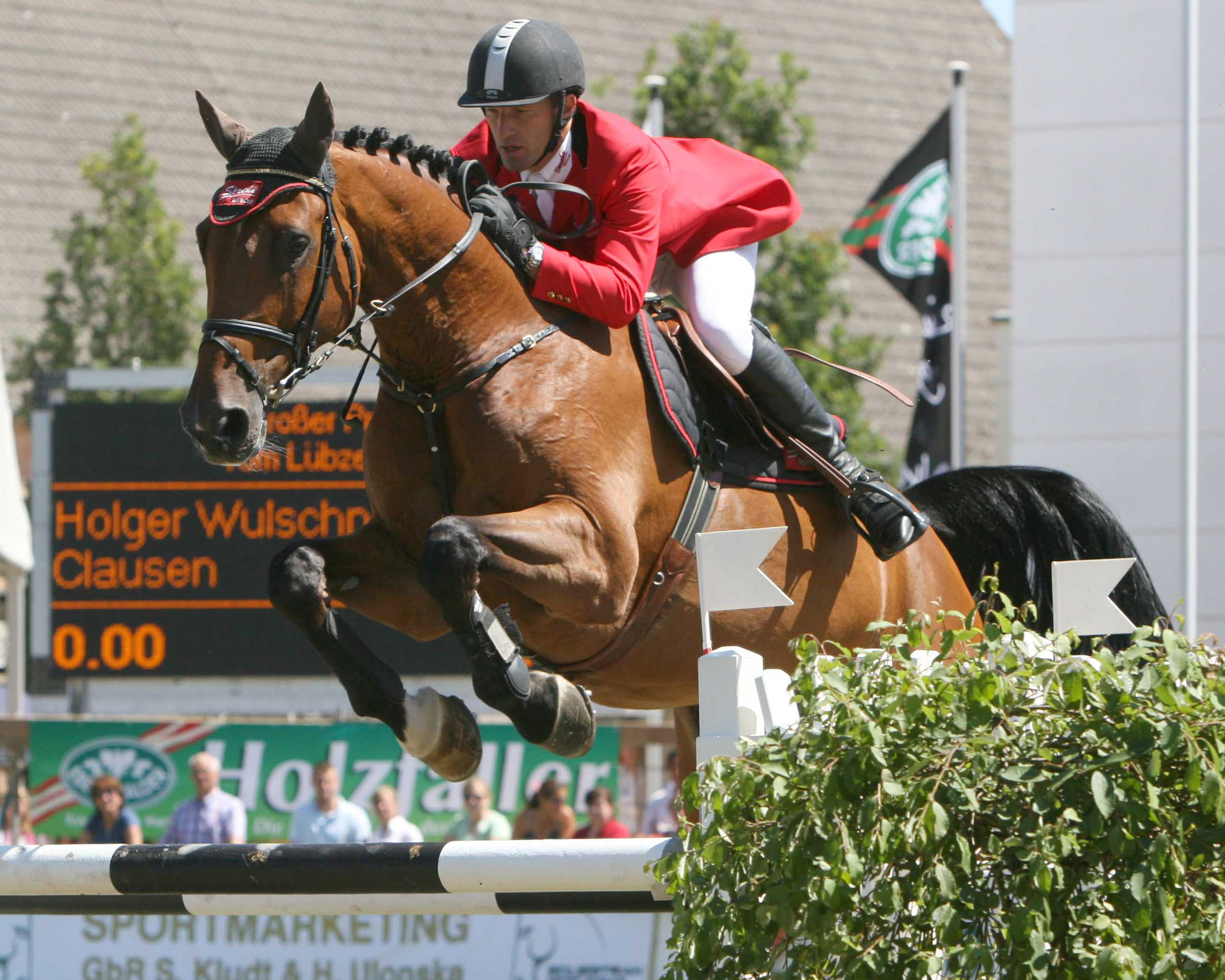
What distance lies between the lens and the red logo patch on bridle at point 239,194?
3119 mm

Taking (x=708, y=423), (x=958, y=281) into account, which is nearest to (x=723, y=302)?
(x=708, y=423)

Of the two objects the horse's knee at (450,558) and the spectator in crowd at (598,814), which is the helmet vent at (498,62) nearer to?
the horse's knee at (450,558)

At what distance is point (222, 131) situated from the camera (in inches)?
130

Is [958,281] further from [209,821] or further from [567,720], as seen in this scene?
[567,720]

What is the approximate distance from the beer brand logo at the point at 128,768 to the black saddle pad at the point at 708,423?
5.38 meters

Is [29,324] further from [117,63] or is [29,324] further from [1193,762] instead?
[1193,762]

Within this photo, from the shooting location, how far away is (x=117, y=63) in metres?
27.9

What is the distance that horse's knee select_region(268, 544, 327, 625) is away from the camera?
11.0ft

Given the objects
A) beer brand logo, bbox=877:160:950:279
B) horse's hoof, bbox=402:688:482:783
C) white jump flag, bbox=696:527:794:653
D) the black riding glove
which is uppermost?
beer brand logo, bbox=877:160:950:279

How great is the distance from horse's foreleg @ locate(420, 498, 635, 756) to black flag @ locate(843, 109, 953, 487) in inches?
290

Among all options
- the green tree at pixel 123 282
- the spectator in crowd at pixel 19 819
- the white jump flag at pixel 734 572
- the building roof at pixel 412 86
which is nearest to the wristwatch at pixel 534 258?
the white jump flag at pixel 734 572

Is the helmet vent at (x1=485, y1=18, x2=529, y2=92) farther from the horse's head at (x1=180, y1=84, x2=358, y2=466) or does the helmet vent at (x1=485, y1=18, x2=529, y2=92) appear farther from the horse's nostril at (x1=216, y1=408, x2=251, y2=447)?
the horse's nostril at (x1=216, y1=408, x2=251, y2=447)

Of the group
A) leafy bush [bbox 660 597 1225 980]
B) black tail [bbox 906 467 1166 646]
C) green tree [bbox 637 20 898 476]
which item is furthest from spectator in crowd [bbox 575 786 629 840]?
green tree [bbox 637 20 898 476]

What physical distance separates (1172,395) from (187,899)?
681 centimetres
